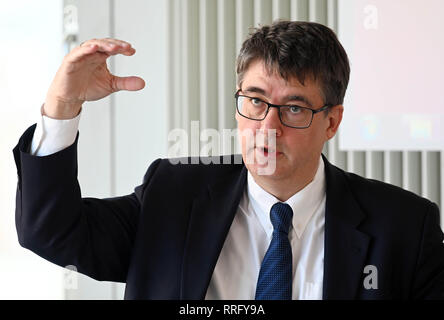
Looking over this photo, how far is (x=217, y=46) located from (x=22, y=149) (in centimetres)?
174

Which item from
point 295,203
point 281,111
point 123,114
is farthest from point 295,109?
point 123,114

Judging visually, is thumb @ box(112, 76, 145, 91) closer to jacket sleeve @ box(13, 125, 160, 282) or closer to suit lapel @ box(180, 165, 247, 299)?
jacket sleeve @ box(13, 125, 160, 282)

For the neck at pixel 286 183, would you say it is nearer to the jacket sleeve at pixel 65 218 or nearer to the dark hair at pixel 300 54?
the dark hair at pixel 300 54

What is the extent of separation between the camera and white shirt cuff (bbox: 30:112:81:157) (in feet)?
4.36

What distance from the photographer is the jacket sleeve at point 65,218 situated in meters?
1.35

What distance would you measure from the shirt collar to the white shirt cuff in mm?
530

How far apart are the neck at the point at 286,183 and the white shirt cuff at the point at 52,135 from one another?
0.50 metres

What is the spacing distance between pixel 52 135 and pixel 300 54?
683mm

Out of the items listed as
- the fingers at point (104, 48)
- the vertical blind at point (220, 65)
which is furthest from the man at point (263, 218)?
the vertical blind at point (220, 65)

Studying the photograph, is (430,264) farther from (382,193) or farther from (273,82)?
(273,82)

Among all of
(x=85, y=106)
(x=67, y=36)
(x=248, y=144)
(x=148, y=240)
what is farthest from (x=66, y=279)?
(x=248, y=144)

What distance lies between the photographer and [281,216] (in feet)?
5.12
